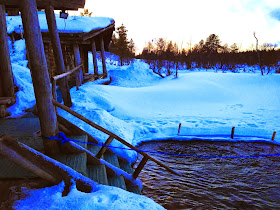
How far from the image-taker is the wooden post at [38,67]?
2.76 m

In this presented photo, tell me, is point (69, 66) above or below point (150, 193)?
above

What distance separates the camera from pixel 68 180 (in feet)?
8.89

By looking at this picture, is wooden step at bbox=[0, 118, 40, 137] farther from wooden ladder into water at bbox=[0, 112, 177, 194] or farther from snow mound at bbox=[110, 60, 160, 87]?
snow mound at bbox=[110, 60, 160, 87]

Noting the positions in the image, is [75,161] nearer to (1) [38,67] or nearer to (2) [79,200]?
(2) [79,200]

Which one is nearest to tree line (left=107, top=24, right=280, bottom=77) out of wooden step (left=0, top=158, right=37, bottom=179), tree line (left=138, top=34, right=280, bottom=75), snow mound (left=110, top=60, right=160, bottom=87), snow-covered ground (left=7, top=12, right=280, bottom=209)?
tree line (left=138, top=34, right=280, bottom=75)

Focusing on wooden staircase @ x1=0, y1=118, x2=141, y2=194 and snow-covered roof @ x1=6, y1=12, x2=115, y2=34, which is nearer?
wooden staircase @ x1=0, y1=118, x2=141, y2=194

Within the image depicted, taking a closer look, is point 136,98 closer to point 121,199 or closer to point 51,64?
point 51,64

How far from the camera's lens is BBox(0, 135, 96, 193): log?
92.8 inches

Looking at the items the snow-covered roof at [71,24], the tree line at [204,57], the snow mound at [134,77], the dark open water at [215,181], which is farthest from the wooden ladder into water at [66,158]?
the tree line at [204,57]

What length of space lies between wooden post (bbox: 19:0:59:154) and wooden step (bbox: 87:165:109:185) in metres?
0.86

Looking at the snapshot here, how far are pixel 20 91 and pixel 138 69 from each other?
18.1 m

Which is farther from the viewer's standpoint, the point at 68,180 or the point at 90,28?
the point at 90,28

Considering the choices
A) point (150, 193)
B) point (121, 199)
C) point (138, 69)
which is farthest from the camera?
point (138, 69)

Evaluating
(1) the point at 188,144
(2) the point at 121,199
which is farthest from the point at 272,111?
(2) the point at 121,199
